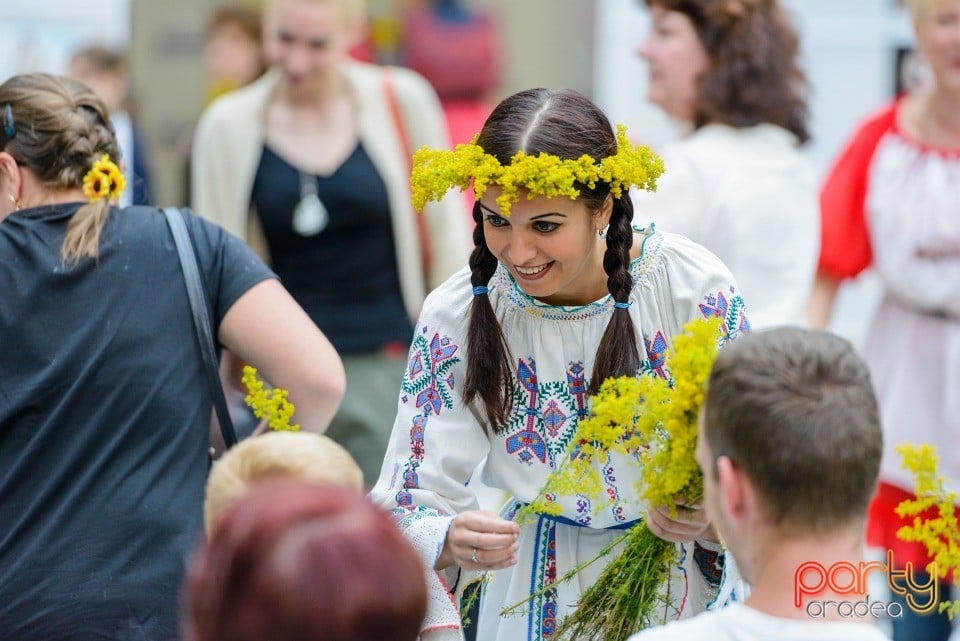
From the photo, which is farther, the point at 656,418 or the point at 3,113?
the point at 3,113

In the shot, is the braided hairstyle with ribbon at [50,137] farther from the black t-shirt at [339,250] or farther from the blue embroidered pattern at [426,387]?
the black t-shirt at [339,250]

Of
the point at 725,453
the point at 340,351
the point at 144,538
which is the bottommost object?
the point at 340,351

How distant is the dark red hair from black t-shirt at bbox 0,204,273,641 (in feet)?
3.78

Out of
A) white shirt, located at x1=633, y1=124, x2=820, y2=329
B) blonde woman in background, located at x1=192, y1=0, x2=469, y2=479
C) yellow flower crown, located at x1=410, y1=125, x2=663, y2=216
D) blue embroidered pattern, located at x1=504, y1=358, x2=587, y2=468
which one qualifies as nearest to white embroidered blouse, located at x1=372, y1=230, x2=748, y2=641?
blue embroidered pattern, located at x1=504, y1=358, x2=587, y2=468

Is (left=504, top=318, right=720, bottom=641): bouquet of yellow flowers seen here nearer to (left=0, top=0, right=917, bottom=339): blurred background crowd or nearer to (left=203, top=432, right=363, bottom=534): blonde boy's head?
(left=203, top=432, right=363, bottom=534): blonde boy's head

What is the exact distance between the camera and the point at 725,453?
2.09 metres

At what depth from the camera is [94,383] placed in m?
2.84

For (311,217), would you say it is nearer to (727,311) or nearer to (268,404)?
(268,404)

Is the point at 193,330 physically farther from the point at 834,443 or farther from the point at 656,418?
the point at 834,443

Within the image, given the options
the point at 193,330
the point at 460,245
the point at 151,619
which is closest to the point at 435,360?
the point at 193,330

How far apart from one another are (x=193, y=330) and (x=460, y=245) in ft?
6.50

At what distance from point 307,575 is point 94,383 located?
131cm

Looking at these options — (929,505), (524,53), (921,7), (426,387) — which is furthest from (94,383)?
(524,53)

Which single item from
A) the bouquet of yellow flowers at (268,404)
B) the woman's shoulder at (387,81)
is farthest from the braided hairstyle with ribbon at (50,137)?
the woman's shoulder at (387,81)
